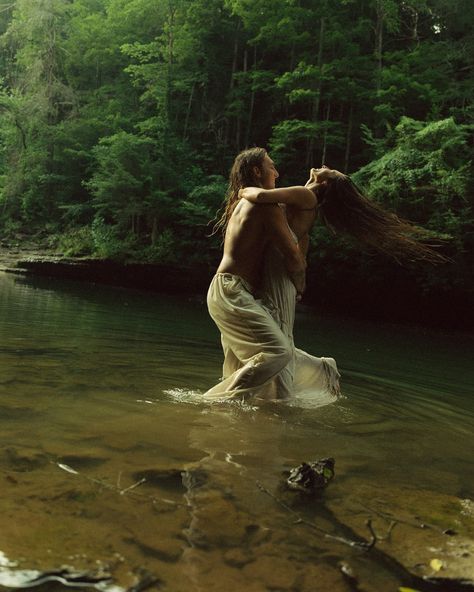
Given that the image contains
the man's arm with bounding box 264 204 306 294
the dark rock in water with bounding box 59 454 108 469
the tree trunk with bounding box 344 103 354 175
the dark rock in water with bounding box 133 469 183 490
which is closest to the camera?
the dark rock in water with bounding box 133 469 183 490

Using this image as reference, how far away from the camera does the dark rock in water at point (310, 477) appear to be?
2.26 m

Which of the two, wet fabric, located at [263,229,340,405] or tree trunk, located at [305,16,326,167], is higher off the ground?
tree trunk, located at [305,16,326,167]

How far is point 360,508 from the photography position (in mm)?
2146

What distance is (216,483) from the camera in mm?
2271

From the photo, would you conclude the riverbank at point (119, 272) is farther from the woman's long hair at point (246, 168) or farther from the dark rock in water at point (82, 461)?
the dark rock in water at point (82, 461)

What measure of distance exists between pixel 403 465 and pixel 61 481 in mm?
1771

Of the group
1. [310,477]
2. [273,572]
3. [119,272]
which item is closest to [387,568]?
[273,572]

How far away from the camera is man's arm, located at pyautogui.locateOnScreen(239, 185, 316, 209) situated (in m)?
4.04

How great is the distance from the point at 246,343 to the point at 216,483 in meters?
1.96

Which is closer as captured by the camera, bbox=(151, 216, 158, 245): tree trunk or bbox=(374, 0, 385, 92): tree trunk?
bbox=(374, 0, 385, 92): tree trunk

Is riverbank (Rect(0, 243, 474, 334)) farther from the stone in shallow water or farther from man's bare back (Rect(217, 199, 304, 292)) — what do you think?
the stone in shallow water

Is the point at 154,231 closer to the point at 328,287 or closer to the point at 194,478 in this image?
the point at 328,287

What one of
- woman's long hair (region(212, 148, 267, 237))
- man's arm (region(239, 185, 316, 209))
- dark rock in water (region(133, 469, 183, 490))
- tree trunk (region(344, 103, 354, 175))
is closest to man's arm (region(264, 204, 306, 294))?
man's arm (region(239, 185, 316, 209))

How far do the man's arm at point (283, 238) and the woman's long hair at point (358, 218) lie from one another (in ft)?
1.84
